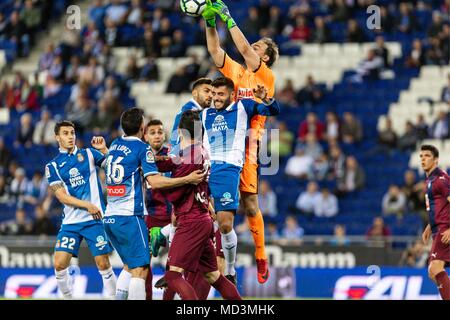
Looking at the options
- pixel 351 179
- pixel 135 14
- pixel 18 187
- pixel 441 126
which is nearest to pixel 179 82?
pixel 135 14

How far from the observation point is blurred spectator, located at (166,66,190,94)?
25.9 m

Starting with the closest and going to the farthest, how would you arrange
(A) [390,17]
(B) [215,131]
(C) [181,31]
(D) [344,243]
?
(B) [215,131], (D) [344,243], (A) [390,17], (C) [181,31]

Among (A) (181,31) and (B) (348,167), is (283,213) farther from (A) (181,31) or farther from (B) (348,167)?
(A) (181,31)

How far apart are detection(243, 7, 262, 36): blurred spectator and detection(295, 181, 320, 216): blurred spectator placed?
5.13 metres

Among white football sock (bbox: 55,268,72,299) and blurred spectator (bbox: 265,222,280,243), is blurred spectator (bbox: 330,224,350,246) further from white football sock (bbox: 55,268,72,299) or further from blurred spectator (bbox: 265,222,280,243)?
white football sock (bbox: 55,268,72,299)

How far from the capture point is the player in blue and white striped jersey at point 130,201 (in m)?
11.6

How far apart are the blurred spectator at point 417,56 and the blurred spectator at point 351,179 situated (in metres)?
3.39

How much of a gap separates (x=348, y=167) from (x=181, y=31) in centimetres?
692

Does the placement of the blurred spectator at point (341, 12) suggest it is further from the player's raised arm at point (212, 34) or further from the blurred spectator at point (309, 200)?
the player's raised arm at point (212, 34)

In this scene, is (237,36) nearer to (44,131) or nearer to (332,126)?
(332,126)

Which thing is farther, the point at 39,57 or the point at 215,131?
the point at 39,57

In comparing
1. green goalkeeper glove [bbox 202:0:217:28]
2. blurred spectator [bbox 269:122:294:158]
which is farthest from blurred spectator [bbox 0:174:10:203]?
green goalkeeper glove [bbox 202:0:217:28]

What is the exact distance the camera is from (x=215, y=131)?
41.2 feet
